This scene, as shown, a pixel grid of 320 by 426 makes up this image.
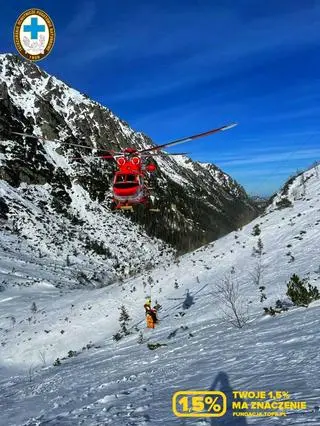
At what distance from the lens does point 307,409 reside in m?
5.30

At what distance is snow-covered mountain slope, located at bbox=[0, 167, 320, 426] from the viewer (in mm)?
7586

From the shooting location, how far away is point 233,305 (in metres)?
15.1

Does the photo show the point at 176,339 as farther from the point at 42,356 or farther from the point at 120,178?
the point at 42,356

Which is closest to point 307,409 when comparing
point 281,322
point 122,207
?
point 281,322

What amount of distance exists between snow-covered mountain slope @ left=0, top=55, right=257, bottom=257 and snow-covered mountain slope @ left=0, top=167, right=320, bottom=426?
46563 mm

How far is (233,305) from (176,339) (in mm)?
2446

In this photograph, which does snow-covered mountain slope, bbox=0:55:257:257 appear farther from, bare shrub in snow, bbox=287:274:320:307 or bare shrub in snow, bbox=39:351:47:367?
bare shrub in snow, bbox=287:274:320:307

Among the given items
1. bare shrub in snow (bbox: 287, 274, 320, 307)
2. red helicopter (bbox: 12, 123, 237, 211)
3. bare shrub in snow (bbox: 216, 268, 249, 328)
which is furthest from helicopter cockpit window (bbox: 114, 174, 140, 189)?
bare shrub in snow (bbox: 287, 274, 320, 307)

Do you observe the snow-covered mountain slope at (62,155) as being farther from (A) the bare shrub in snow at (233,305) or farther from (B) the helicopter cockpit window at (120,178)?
(B) the helicopter cockpit window at (120,178)

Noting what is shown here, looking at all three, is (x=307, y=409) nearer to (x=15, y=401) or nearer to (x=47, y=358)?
(x=15, y=401)

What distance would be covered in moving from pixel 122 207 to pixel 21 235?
187ft

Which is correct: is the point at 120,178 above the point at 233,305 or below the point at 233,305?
above

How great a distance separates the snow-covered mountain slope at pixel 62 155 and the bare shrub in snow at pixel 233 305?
53917 mm

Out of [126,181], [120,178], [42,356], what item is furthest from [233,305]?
[42,356]
